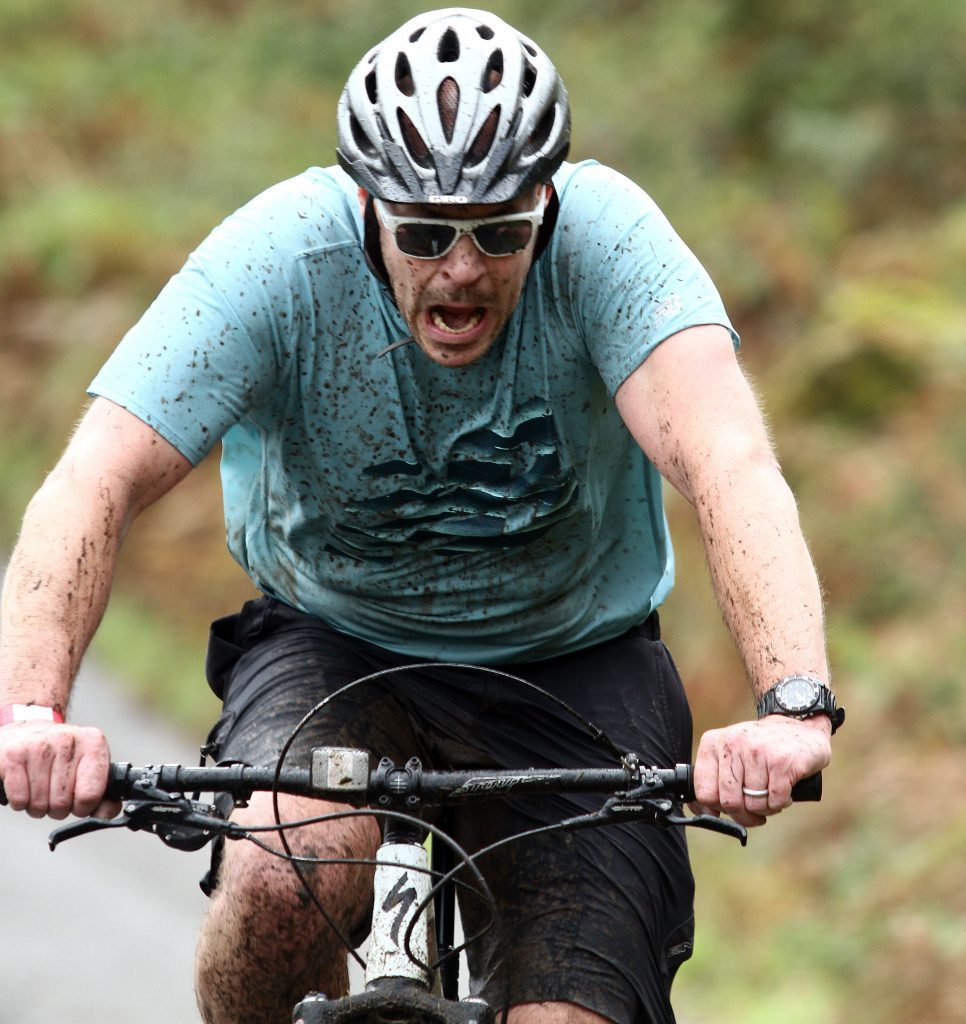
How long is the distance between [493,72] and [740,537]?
1.20m

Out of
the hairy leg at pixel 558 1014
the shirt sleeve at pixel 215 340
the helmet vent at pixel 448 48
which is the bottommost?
the hairy leg at pixel 558 1014

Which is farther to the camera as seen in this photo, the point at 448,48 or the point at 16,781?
the point at 448,48

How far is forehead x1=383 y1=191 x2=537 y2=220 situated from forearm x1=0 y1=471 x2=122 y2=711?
33.0 inches

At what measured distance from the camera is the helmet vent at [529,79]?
410 centimetres

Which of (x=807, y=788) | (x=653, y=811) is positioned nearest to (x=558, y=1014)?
(x=653, y=811)

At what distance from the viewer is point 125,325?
51.9ft

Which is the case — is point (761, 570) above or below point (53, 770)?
above

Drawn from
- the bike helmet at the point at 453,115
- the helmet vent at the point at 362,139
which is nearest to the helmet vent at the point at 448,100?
the bike helmet at the point at 453,115

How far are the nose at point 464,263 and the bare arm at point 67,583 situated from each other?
0.70 m

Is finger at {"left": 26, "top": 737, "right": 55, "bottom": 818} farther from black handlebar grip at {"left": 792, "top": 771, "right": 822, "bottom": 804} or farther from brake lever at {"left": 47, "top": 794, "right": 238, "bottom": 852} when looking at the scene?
black handlebar grip at {"left": 792, "top": 771, "right": 822, "bottom": 804}

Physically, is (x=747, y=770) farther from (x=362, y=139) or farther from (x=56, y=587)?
(x=362, y=139)

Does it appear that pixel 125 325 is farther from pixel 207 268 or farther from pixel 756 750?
pixel 756 750

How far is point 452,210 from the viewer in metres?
3.77

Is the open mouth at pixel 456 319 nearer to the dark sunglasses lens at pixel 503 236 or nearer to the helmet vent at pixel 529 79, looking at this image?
the dark sunglasses lens at pixel 503 236
